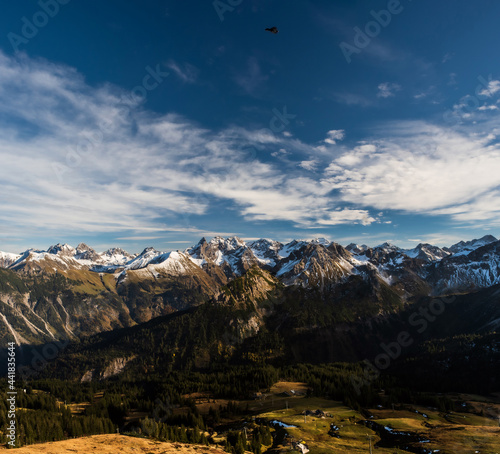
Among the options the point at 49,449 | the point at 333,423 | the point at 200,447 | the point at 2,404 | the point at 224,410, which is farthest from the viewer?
the point at 224,410

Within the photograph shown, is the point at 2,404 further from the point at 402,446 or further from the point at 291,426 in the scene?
the point at 402,446

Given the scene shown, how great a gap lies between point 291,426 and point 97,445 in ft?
275

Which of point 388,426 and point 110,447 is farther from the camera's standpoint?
point 388,426

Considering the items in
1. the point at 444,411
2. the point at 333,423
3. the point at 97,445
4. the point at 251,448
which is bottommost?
the point at 444,411

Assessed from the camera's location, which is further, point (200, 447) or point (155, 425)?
point (155, 425)

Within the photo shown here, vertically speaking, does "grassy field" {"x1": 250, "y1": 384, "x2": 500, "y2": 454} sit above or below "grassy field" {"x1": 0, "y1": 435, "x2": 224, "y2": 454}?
below

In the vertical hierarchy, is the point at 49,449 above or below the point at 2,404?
above

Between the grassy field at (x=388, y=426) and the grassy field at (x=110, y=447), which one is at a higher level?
the grassy field at (x=110, y=447)

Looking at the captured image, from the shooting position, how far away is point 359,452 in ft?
338

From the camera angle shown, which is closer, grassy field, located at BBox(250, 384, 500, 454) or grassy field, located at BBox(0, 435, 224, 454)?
grassy field, located at BBox(0, 435, 224, 454)

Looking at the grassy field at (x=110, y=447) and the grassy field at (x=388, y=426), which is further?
the grassy field at (x=388, y=426)

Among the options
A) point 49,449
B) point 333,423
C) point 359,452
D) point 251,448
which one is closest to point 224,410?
point 333,423

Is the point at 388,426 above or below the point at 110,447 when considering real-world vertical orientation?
below

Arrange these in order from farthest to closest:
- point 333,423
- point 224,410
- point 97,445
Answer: point 224,410, point 333,423, point 97,445
